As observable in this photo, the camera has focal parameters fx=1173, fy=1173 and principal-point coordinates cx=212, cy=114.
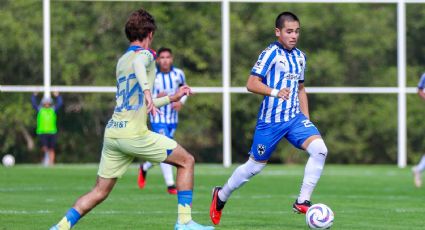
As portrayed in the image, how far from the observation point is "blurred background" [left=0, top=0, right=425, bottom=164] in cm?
3456

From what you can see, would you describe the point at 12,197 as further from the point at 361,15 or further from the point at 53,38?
the point at 361,15

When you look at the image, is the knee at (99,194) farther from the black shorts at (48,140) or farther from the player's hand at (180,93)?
the black shorts at (48,140)

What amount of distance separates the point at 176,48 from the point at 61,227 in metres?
26.5

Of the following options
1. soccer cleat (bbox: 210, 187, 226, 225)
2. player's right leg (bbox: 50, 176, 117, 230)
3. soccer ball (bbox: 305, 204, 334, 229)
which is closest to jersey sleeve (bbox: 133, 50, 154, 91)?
player's right leg (bbox: 50, 176, 117, 230)

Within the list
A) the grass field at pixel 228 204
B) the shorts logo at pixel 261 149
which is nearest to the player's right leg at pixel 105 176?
the grass field at pixel 228 204

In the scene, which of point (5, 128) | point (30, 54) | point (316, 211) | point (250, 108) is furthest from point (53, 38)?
point (316, 211)

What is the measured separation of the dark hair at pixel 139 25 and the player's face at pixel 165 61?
323 inches

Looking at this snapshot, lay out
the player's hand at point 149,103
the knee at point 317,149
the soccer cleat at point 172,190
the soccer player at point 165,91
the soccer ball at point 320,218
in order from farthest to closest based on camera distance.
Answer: the soccer player at point 165,91, the soccer cleat at point 172,190, the knee at point 317,149, the soccer ball at point 320,218, the player's hand at point 149,103

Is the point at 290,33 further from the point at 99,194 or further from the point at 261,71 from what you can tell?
the point at 99,194

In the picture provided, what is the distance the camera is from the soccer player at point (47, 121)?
29.4 meters

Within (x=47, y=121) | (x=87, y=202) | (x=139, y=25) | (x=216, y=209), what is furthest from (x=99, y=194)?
(x=47, y=121)

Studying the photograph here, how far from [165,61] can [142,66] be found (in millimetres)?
8473

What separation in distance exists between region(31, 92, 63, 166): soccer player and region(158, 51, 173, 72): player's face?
1114 centimetres

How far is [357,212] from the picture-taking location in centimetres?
1359
